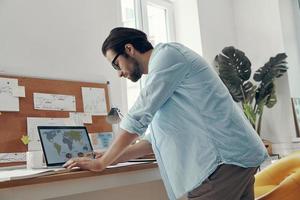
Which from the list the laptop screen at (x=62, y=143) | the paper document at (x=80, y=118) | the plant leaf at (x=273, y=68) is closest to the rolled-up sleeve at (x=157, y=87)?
the laptop screen at (x=62, y=143)

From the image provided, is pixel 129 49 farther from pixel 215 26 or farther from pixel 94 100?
pixel 215 26

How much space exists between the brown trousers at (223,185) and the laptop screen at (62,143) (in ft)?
2.25

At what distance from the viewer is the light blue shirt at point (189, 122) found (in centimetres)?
132

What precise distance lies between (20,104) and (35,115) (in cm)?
11

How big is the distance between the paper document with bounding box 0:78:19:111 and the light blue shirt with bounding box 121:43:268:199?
33.5 inches

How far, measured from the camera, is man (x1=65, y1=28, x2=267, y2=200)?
1313mm

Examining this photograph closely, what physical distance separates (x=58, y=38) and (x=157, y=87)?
1.18m

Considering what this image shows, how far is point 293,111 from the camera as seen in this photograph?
13.1ft

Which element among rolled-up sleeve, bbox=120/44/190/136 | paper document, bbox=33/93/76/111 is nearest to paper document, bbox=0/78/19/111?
paper document, bbox=33/93/76/111

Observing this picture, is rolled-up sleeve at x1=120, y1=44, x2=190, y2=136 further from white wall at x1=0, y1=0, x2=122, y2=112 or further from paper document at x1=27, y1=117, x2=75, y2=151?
white wall at x1=0, y1=0, x2=122, y2=112

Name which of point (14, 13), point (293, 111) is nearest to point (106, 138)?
point (14, 13)

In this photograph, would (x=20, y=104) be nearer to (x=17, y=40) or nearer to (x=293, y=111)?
(x=17, y=40)

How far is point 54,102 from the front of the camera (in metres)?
2.19

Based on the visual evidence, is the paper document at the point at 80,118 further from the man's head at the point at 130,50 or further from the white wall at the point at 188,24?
the white wall at the point at 188,24
